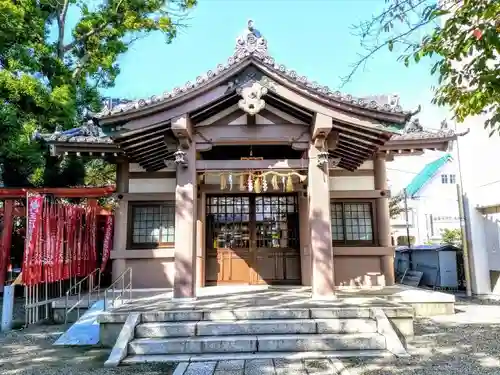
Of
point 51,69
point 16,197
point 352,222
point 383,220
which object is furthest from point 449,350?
point 51,69

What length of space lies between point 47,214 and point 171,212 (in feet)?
9.68

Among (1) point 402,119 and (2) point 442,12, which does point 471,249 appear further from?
(2) point 442,12

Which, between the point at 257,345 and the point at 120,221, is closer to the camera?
the point at 257,345

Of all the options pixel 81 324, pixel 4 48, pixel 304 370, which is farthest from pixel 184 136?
pixel 4 48

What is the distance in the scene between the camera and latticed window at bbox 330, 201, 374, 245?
1012 cm

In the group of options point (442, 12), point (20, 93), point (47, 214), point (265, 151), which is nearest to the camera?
point (442, 12)

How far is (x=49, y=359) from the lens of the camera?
5.95 m

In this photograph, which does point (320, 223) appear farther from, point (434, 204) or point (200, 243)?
point (434, 204)

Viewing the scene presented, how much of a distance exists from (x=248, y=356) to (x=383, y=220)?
5.84m

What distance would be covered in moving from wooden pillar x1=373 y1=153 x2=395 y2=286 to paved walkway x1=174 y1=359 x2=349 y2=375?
4.94 meters

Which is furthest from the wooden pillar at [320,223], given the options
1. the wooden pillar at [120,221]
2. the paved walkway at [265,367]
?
the wooden pillar at [120,221]

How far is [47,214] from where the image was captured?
29.8 ft

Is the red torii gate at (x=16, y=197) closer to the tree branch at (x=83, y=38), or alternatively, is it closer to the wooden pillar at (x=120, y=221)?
the wooden pillar at (x=120, y=221)

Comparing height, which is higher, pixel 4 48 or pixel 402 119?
pixel 4 48
